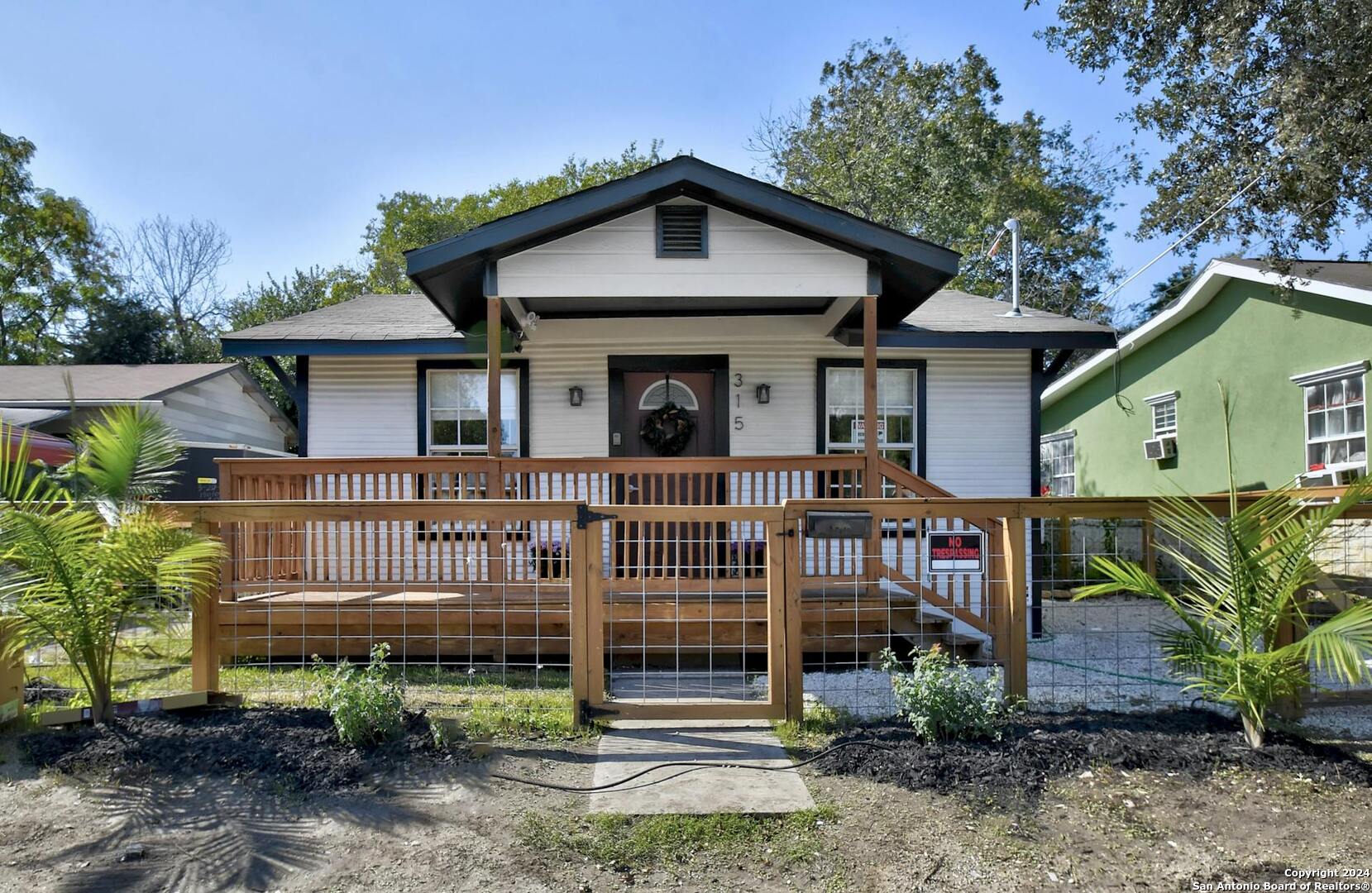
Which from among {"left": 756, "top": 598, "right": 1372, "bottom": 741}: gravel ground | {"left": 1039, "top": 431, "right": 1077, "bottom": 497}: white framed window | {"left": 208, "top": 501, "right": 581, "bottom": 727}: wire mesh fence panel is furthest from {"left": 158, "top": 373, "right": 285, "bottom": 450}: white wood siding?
{"left": 1039, "top": 431, "right": 1077, "bottom": 497}: white framed window

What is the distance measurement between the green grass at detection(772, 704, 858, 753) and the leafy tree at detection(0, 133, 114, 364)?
90.3 feet

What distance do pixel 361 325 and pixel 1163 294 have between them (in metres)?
29.0

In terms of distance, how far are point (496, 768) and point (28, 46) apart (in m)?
26.0

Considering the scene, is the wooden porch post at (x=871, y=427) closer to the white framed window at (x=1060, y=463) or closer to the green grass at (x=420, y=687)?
the green grass at (x=420, y=687)

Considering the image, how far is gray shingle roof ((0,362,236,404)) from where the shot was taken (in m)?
14.5

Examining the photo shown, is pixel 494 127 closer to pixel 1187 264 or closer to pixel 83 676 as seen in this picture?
pixel 83 676

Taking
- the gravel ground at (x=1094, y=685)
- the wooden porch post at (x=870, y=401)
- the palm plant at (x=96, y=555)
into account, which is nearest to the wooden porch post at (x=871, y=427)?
the wooden porch post at (x=870, y=401)

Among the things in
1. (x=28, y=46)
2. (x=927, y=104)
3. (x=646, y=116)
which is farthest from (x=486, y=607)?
(x=28, y=46)

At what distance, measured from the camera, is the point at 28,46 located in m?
21.1

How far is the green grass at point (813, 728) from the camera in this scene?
161 inches

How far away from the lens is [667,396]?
9117mm

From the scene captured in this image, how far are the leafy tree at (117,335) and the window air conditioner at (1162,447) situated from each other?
26.7 metres

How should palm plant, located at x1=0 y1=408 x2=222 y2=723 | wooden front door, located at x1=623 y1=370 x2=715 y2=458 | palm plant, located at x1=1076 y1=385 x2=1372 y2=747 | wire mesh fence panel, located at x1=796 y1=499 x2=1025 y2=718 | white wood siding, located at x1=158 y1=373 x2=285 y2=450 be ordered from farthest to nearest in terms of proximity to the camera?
white wood siding, located at x1=158 y1=373 x2=285 y2=450
wooden front door, located at x1=623 y1=370 x2=715 y2=458
wire mesh fence panel, located at x1=796 y1=499 x2=1025 y2=718
palm plant, located at x1=0 y1=408 x2=222 y2=723
palm plant, located at x1=1076 y1=385 x2=1372 y2=747

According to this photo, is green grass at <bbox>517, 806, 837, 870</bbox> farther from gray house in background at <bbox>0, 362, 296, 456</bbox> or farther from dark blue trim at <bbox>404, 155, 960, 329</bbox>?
gray house in background at <bbox>0, 362, 296, 456</bbox>
